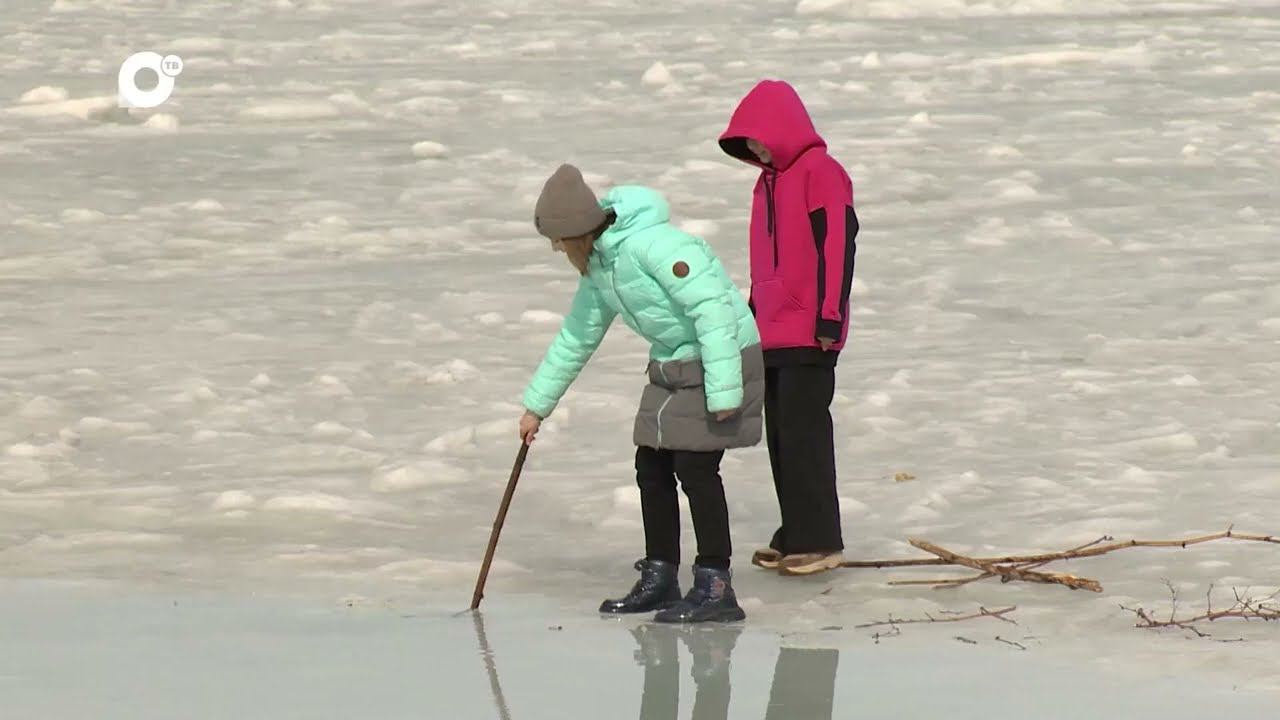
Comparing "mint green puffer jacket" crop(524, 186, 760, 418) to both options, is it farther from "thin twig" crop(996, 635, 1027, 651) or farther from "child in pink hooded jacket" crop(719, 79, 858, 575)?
"thin twig" crop(996, 635, 1027, 651)

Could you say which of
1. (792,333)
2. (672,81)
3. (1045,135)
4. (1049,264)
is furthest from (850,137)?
(792,333)

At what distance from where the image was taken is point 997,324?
31.1 feet

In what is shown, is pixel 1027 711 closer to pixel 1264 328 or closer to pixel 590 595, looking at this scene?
pixel 590 595

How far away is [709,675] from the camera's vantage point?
4715mm

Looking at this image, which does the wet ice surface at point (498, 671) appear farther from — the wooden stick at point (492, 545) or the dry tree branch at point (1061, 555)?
the dry tree branch at point (1061, 555)

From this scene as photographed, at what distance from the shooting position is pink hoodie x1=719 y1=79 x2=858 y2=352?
5570 millimetres

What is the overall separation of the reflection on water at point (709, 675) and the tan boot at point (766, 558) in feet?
2.29

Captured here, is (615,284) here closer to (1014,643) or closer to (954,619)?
(954,619)

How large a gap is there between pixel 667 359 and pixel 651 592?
1.99 ft

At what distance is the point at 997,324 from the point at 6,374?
4.36 meters

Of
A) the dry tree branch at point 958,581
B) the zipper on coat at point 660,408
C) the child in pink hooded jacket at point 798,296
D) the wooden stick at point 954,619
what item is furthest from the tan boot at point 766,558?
the zipper on coat at point 660,408

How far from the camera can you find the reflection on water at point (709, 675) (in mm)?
4441

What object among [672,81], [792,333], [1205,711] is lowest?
[1205,711]

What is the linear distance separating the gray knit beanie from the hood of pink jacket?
668 millimetres
